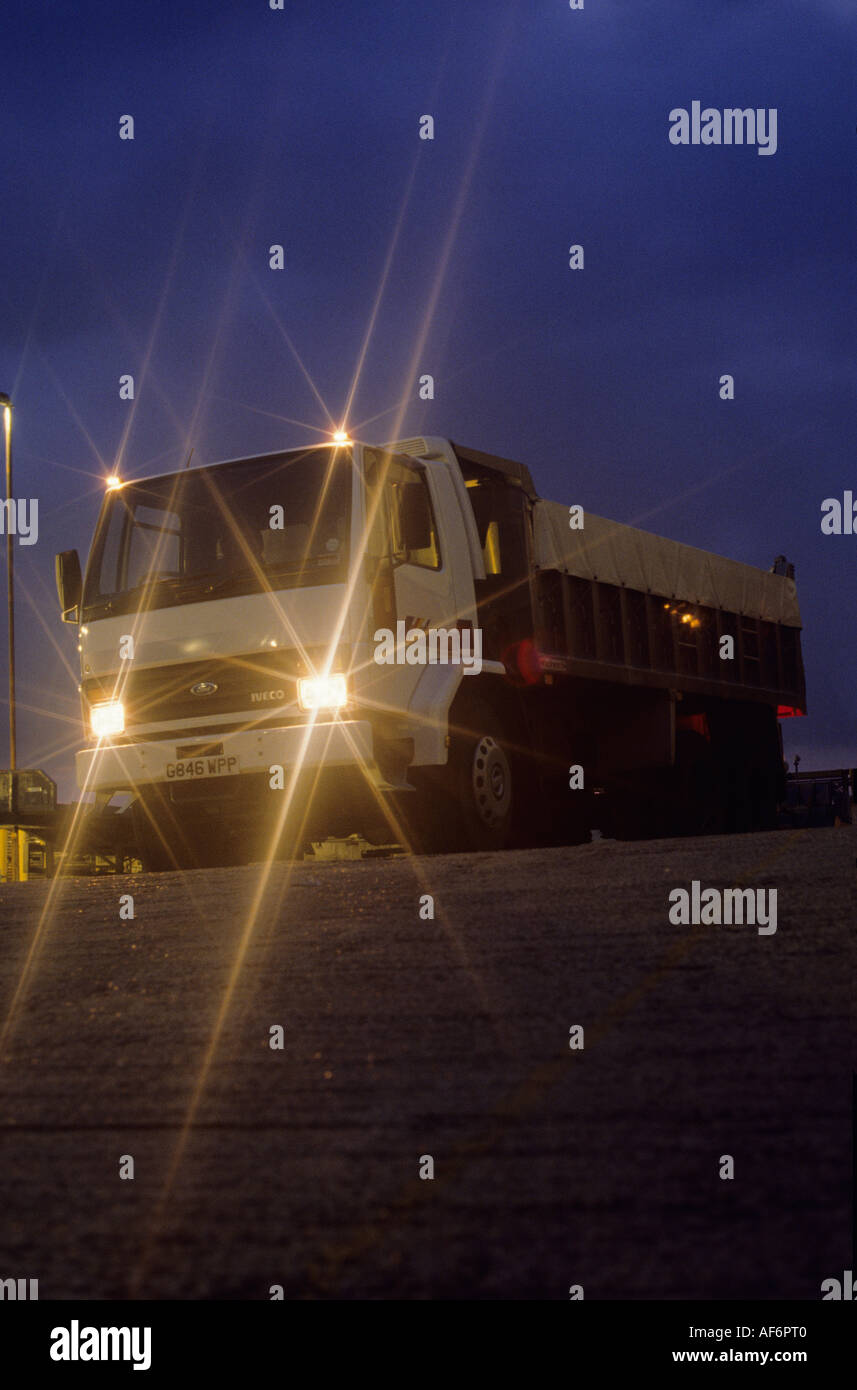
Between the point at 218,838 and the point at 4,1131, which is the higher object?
the point at 218,838

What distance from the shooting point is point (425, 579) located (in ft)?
41.5

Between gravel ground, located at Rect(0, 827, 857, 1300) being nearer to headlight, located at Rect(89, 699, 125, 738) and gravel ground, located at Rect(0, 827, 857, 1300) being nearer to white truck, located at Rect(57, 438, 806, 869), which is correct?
white truck, located at Rect(57, 438, 806, 869)

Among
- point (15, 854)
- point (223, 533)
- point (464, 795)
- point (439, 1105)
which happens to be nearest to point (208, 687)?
point (223, 533)

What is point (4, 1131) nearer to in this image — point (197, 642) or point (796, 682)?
point (197, 642)

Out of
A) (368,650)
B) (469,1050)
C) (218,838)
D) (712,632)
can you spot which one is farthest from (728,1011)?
(712,632)

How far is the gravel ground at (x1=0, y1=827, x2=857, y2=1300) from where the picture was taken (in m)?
3.26

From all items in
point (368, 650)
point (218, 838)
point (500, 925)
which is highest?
point (368, 650)

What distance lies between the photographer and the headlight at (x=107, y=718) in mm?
12852

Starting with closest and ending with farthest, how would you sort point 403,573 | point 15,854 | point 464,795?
point 403,573 → point 464,795 → point 15,854

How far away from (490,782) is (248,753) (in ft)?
7.19

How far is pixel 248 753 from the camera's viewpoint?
1222 centimetres

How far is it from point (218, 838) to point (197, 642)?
2342 millimetres

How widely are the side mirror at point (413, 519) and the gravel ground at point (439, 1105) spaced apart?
15.5 feet

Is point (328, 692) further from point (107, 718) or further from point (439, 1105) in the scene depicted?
point (439, 1105)
